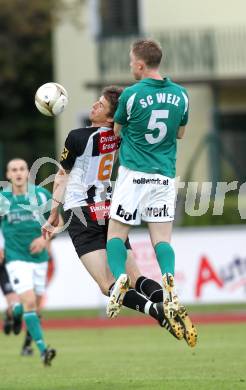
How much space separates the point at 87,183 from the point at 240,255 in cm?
1019

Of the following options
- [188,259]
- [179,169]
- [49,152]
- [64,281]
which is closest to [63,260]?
[64,281]

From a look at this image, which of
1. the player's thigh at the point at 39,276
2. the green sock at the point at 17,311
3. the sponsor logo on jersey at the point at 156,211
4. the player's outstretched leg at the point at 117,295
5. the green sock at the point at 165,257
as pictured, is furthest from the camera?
the green sock at the point at 17,311

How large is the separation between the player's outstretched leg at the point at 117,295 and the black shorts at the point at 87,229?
65cm

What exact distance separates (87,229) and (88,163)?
1.92 feet

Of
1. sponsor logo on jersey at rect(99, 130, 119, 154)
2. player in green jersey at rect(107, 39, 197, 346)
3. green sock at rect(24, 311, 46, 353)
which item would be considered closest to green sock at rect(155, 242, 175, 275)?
player in green jersey at rect(107, 39, 197, 346)

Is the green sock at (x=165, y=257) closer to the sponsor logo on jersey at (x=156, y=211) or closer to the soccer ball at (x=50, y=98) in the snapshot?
the sponsor logo on jersey at (x=156, y=211)

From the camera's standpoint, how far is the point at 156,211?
10.1 m

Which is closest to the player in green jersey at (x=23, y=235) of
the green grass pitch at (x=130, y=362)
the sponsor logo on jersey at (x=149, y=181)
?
the green grass pitch at (x=130, y=362)

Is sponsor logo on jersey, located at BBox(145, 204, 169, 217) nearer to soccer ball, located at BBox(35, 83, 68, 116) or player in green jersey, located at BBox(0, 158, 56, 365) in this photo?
soccer ball, located at BBox(35, 83, 68, 116)

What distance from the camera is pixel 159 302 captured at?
979 centimetres

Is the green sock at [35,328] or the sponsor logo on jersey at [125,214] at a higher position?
the sponsor logo on jersey at [125,214]

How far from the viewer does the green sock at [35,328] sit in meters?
13.2

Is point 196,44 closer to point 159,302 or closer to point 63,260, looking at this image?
point 63,260

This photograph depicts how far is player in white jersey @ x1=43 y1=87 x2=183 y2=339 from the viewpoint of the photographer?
1031 cm
